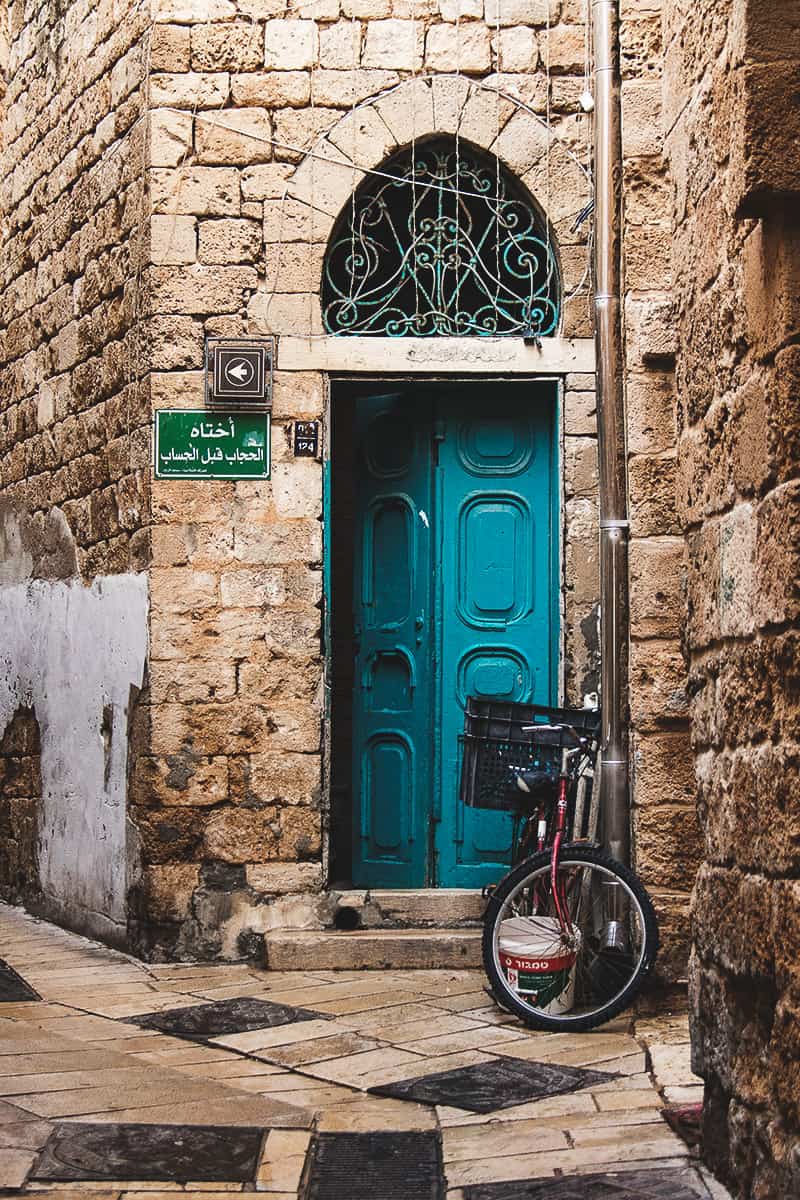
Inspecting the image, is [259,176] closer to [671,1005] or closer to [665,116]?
[665,116]

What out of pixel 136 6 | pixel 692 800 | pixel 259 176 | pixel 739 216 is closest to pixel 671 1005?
pixel 692 800

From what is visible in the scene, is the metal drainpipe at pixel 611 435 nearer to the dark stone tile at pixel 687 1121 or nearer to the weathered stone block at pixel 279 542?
the weathered stone block at pixel 279 542

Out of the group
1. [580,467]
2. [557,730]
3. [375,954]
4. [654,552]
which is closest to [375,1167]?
[557,730]

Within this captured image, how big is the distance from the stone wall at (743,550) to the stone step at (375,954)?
2.96m

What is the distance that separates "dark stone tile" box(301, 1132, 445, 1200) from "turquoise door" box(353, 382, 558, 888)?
3.14 metres

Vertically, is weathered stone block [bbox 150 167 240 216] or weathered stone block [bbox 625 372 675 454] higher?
weathered stone block [bbox 150 167 240 216]

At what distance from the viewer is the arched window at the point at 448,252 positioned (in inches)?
291

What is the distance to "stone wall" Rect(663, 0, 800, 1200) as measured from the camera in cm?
324

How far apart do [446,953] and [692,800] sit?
4.73 feet

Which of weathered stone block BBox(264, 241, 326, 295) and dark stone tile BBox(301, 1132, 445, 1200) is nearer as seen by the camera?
dark stone tile BBox(301, 1132, 445, 1200)

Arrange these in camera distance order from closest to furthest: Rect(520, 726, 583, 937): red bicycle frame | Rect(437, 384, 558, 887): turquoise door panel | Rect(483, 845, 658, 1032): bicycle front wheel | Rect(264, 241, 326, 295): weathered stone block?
Rect(483, 845, 658, 1032): bicycle front wheel
Rect(520, 726, 583, 937): red bicycle frame
Rect(264, 241, 326, 295): weathered stone block
Rect(437, 384, 558, 887): turquoise door panel

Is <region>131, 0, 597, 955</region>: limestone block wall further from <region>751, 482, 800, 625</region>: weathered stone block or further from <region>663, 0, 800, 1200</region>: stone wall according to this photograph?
<region>751, 482, 800, 625</region>: weathered stone block

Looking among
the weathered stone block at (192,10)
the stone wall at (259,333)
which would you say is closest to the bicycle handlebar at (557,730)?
the stone wall at (259,333)

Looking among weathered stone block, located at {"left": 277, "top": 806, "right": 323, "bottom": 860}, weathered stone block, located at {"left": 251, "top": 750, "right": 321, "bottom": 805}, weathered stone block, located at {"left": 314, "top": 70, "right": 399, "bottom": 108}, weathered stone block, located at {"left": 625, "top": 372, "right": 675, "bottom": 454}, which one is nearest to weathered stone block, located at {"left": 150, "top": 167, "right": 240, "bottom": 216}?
weathered stone block, located at {"left": 314, "top": 70, "right": 399, "bottom": 108}
